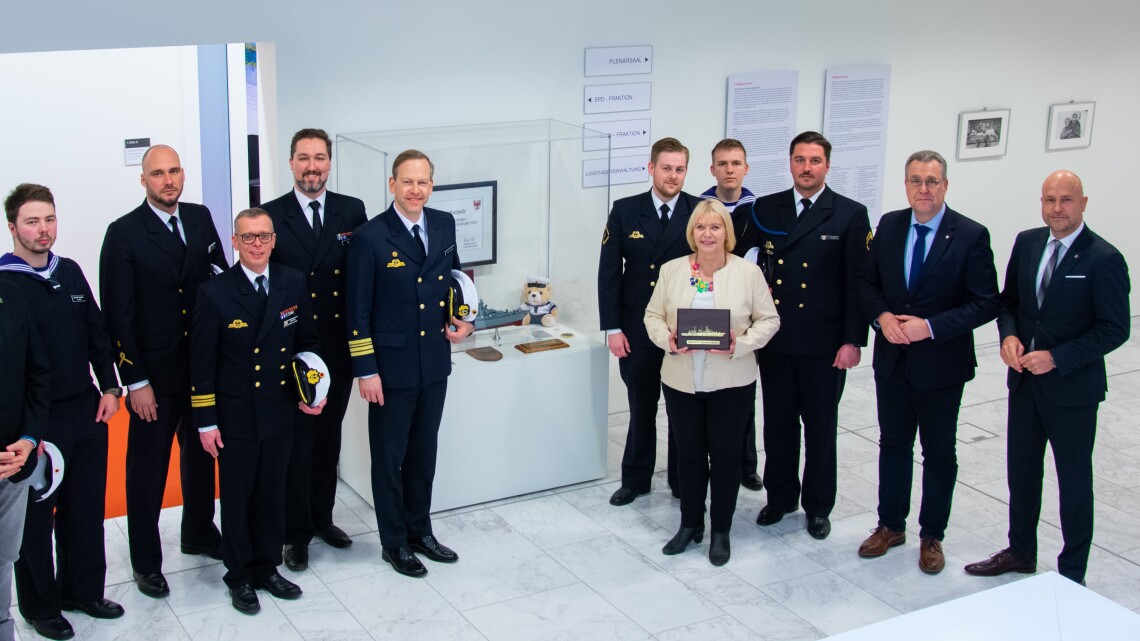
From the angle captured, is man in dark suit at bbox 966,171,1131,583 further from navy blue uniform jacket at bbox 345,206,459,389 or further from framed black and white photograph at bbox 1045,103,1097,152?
framed black and white photograph at bbox 1045,103,1097,152

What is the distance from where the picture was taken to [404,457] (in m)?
4.98

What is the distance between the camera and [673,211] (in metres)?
5.39

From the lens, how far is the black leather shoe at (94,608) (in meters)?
4.50

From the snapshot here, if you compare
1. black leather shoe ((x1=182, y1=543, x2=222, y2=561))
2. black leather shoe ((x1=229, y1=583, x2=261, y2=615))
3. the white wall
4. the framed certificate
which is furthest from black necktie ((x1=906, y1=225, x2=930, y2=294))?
the white wall

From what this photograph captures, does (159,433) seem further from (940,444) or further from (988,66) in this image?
(988,66)

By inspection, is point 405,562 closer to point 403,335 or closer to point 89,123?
point 403,335

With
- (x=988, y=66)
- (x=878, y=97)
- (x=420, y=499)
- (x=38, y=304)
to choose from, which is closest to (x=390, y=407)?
(x=420, y=499)

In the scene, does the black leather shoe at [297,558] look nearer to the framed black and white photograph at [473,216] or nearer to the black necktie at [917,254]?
the framed black and white photograph at [473,216]

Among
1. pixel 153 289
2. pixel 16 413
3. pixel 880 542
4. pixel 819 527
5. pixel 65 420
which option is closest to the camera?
pixel 16 413

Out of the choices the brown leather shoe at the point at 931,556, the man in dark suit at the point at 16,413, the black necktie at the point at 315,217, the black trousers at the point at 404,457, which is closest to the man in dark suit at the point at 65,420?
the man in dark suit at the point at 16,413

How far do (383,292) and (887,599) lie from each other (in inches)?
92.4

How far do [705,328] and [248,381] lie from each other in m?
1.76

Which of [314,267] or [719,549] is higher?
[314,267]

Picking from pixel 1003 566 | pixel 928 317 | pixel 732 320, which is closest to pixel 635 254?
pixel 732 320
